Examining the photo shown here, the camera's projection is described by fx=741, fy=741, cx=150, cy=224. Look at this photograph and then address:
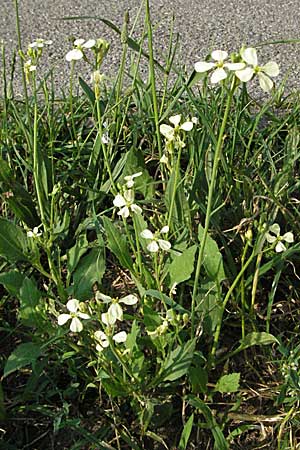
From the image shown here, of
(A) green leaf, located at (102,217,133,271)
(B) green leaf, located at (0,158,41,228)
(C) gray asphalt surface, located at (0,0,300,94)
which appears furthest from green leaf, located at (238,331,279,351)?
(C) gray asphalt surface, located at (0,0,300,94)

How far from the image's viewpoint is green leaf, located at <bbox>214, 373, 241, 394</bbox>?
1.18m

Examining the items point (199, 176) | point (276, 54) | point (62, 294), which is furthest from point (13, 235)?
point (276, 54)

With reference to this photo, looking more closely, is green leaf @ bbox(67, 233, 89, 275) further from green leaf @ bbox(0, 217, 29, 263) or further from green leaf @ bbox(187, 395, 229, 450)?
green leaf @ bbox(187, 395, 229, 450)

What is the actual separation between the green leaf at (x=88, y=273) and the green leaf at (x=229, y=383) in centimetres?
26

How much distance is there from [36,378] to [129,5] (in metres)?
1.50

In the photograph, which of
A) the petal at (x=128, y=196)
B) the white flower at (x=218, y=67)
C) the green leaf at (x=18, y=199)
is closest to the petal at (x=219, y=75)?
the white flower at (x=218, y=67)

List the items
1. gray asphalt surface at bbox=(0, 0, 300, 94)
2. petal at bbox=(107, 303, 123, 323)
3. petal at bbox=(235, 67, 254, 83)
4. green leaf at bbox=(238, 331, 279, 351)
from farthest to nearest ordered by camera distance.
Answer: gray asphalt surface at bbox=(0, 0, 300, 94)
green leaf at bbox=(238, 331, 279, 351)
petal at bbox=(107, 303, 123, 323)
petal at bbox=(235, 67, 254, 83)

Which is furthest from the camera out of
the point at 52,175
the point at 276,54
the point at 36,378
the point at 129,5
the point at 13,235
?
the point at 129,5

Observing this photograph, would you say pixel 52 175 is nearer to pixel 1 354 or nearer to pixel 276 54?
pixel 1 354


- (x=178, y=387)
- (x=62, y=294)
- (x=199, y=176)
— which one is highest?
(x=199, y=176)

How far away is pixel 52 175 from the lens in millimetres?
1450

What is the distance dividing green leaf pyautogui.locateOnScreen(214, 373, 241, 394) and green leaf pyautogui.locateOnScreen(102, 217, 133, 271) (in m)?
0.24

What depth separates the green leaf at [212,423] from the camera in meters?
1.15

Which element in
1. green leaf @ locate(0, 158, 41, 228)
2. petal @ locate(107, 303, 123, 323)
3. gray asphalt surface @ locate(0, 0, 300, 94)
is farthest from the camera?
gray asphalt surface @ locate(0, 0, 300, 94)
